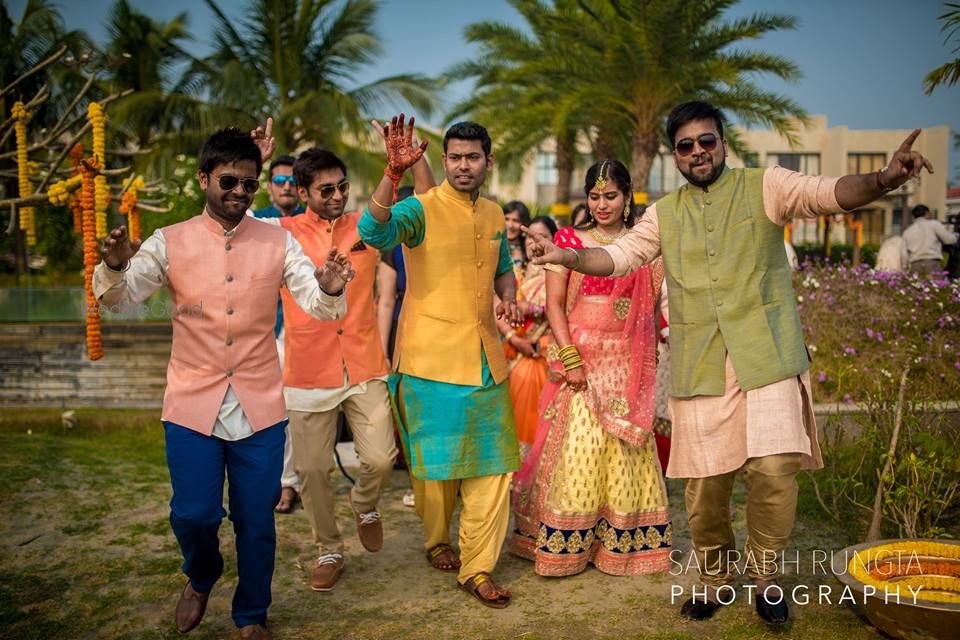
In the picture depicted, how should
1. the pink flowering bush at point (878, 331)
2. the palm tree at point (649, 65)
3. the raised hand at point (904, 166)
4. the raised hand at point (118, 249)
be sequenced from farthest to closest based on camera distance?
the palm tree at point (649, 65) < the pink flowering bush at point (878, 331) < the raised hand at point (118, 249) < the raised hand at point (904, 166)

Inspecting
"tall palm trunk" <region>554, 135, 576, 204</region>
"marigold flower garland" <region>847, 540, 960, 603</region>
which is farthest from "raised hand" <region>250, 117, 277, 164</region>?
"tall palm trunk" <region>554, 135, 576, 204</region>

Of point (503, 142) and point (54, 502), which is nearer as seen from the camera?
point (54, 502)

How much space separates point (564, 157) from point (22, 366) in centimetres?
1153

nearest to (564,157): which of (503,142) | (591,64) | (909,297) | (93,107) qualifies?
(503,142)

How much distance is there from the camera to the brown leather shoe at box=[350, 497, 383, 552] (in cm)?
433

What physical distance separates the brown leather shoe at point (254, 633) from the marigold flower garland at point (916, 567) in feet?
7.84

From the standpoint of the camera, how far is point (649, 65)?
1348 cm

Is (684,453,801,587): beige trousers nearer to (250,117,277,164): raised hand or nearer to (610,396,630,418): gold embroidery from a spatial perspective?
(610,396,630,418): gold embroidery

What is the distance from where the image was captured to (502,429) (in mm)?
4031

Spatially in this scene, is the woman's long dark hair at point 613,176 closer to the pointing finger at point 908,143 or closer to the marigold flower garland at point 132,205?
the pointing finger at point 908,143

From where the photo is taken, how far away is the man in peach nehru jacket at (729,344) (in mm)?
3387

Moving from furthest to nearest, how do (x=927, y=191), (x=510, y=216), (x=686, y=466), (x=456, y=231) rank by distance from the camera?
(x=927, y=191) < (x=510, y=216) < (x=456, y=231) < (x=686, y=466)

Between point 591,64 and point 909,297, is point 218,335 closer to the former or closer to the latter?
point 909,297

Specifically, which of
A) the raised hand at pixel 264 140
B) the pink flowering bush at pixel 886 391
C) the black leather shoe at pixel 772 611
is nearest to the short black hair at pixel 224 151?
the raised hand at pixel 264 140
